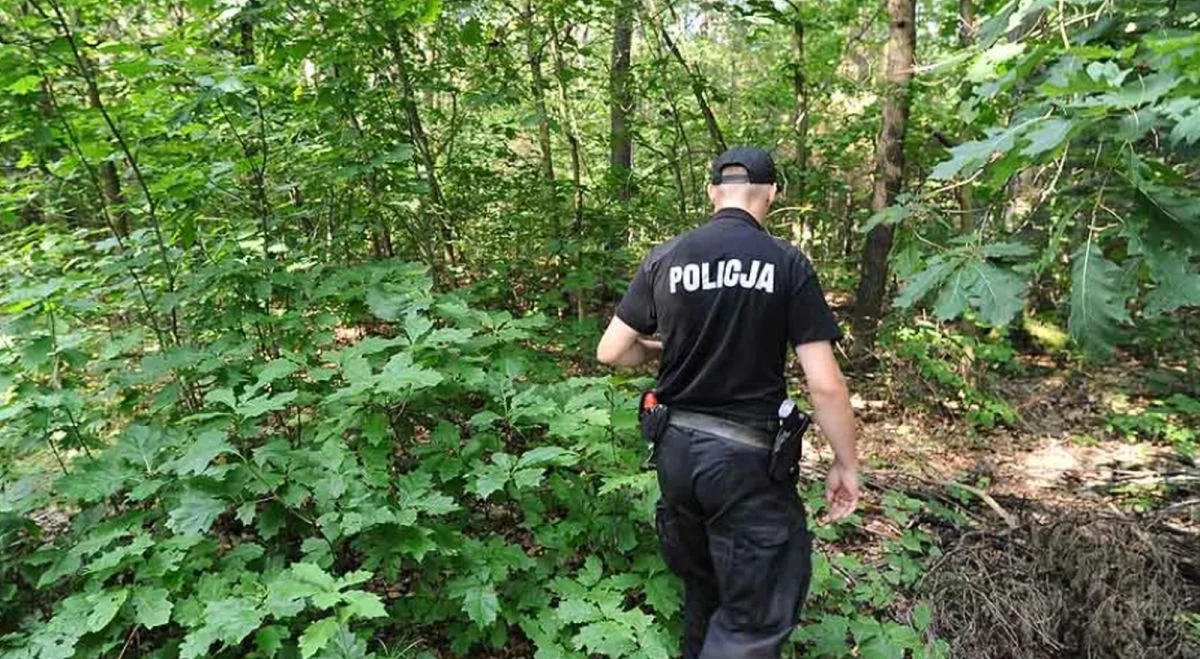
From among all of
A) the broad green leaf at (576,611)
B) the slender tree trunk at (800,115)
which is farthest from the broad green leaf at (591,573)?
the slender tree trunk at (800,115)

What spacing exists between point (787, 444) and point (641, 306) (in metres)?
0.79

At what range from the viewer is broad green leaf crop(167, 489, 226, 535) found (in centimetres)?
258

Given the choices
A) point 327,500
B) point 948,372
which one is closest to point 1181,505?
point 948,372

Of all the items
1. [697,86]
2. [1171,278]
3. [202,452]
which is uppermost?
[697,86]

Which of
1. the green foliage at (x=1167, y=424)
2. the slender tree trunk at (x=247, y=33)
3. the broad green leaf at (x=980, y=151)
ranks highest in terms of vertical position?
the slender tree trunk at (x=247, y=33)

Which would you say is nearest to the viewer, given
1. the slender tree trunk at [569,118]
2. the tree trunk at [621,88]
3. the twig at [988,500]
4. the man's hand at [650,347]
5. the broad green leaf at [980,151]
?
the broad green leaf at [980,151]

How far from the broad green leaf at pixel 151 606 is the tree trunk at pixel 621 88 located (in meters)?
4.85

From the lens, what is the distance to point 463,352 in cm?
333

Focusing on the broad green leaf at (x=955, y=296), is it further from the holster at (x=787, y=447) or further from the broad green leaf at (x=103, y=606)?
the broad green leaf at (x=103, y=606)

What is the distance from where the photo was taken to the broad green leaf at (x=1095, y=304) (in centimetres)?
211

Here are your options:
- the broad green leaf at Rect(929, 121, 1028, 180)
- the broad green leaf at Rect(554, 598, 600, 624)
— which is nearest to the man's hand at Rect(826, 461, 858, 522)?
the broad green leaf at Rect(554, 598, 600, 624)

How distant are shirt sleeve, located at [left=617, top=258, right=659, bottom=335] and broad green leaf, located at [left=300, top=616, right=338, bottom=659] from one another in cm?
Result: 153

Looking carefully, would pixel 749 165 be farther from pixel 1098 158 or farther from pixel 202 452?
pixel 202 452

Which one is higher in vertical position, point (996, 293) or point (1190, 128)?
point (1190, 128)
